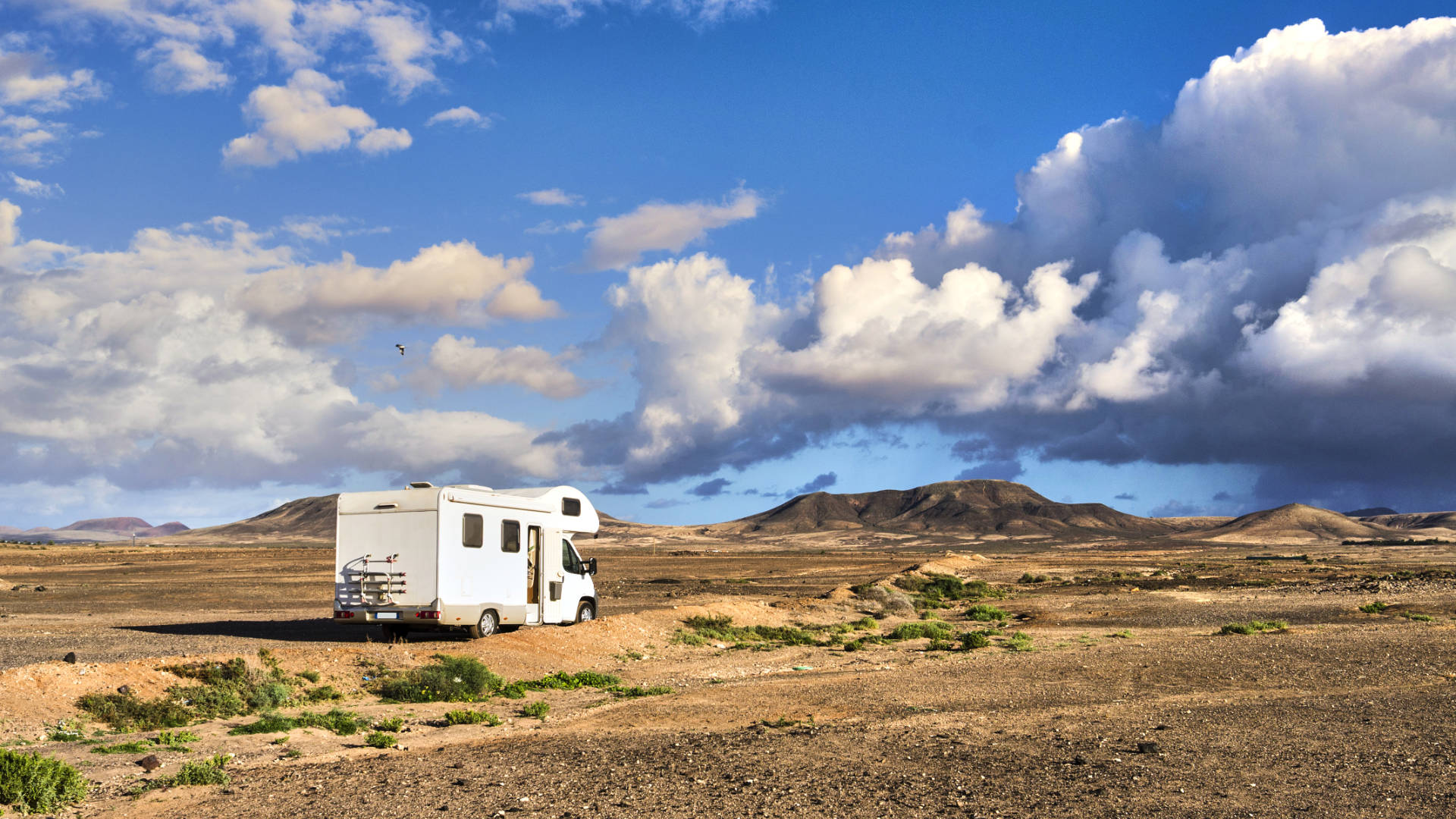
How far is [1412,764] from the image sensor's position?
32.4 ft

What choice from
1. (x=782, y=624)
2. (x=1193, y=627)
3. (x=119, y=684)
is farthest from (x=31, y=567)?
(x=1193, y=627)

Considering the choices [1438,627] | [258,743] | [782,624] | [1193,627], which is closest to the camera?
[258,743]

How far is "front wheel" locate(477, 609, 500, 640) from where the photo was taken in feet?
64.6

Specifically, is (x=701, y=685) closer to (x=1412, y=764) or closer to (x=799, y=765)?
(x=799, y=765)

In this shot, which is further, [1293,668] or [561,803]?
[1293,668]

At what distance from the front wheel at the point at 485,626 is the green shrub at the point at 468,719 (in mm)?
5812

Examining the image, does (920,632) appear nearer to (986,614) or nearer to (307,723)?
(986,614)

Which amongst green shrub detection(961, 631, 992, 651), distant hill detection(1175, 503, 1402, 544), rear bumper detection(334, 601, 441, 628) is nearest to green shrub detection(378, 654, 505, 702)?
rear bumper detection(334, 601, 441, 628)

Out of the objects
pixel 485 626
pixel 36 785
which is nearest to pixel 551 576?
pixel 485 626

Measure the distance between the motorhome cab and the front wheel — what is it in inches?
0.8

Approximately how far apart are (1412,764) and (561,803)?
8.15m

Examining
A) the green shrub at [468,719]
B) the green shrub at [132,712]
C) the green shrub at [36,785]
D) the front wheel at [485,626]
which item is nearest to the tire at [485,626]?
the front wheel at [485,626]

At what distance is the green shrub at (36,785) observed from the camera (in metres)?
8.86

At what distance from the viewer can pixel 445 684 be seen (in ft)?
51.8
